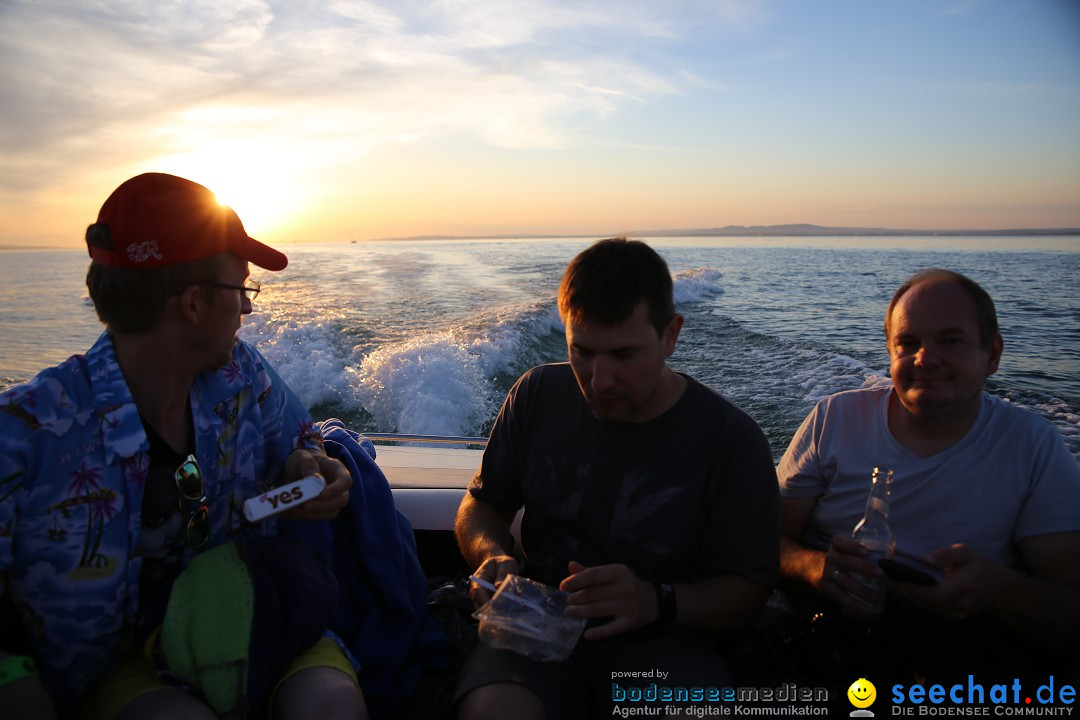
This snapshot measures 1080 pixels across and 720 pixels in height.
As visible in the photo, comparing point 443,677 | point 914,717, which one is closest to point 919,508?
point 914,717

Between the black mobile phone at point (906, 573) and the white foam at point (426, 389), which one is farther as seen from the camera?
the white foam at point (426, 389)

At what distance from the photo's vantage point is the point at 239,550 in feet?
4.81

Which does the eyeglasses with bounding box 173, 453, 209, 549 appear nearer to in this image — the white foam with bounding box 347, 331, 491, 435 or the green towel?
the green towel

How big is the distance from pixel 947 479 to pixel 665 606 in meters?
0.88

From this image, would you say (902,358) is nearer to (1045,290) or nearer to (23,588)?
(23,588)

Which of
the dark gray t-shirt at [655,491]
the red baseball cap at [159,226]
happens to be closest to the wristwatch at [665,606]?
the dark gray t-shirt at [655,491]

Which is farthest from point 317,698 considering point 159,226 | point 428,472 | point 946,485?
point 946,485

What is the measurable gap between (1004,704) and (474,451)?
219 centimetres

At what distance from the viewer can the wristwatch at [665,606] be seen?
154 cm

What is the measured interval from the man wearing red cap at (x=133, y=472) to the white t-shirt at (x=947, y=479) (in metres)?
1.36

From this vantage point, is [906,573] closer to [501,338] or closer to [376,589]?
[376,589]

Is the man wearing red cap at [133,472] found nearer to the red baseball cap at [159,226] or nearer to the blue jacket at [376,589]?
the red baseball cap at [159,226]

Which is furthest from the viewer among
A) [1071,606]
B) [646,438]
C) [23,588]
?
[646,438]

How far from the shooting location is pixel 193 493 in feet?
4.92
